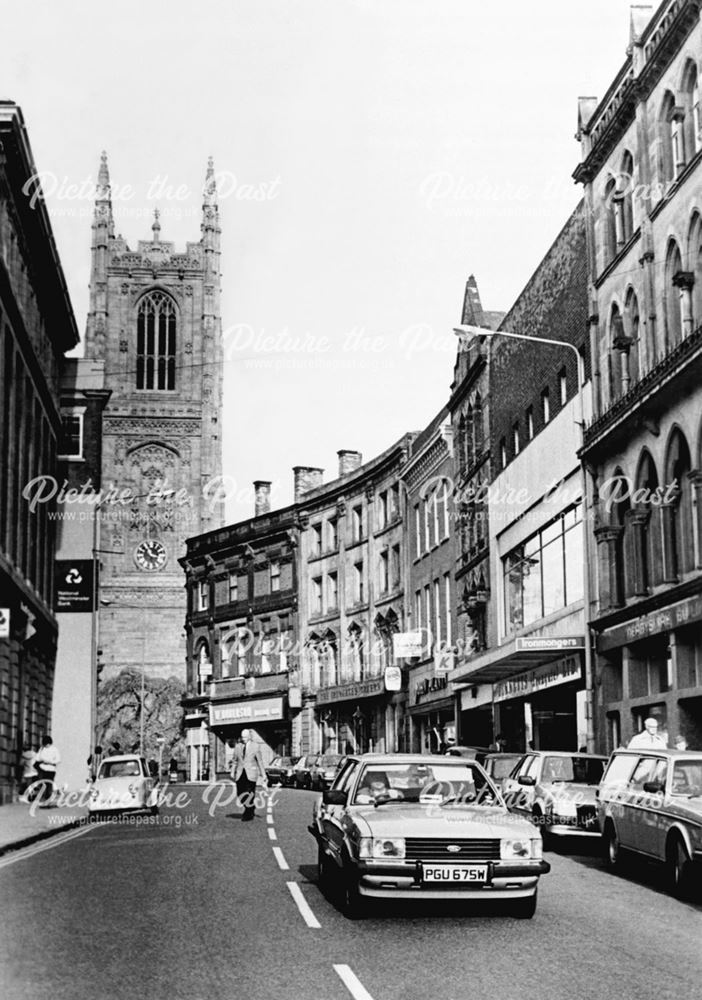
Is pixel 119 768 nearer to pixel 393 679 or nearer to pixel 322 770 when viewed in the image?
pixel 322 770

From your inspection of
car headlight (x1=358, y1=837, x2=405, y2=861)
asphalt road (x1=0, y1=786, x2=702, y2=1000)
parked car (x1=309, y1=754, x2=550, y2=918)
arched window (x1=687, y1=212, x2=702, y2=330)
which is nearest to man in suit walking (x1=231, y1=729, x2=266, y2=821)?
asphalt road (x1=0, y1=786, x2=702, y2=1000)

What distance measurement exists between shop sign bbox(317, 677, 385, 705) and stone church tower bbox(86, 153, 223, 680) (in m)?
53.7

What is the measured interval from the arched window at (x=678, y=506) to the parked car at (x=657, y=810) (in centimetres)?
1077

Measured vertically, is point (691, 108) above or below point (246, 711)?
above

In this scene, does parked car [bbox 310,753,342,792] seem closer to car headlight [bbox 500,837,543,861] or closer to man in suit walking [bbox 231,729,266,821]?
man in suit walking [bbox 231,729,266,821]

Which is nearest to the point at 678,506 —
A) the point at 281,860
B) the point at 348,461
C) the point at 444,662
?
the point at 281,860

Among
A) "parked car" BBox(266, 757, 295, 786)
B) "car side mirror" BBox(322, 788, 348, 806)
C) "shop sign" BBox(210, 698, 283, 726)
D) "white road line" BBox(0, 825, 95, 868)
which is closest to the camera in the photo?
"car side mirror" BBox(322, 788, 348, 806)

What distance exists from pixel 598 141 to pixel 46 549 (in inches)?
972

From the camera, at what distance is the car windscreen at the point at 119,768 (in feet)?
96.9

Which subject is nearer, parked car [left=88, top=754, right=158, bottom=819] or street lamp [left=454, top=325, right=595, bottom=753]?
parked car [left=88, top=754, right=158, bottom=819]

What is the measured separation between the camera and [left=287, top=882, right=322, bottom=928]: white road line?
11539 mm

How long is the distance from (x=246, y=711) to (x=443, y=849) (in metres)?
61.4

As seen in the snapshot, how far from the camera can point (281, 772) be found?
52750 millimetres

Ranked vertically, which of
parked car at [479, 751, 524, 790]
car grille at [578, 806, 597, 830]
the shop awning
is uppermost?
the shop awning
